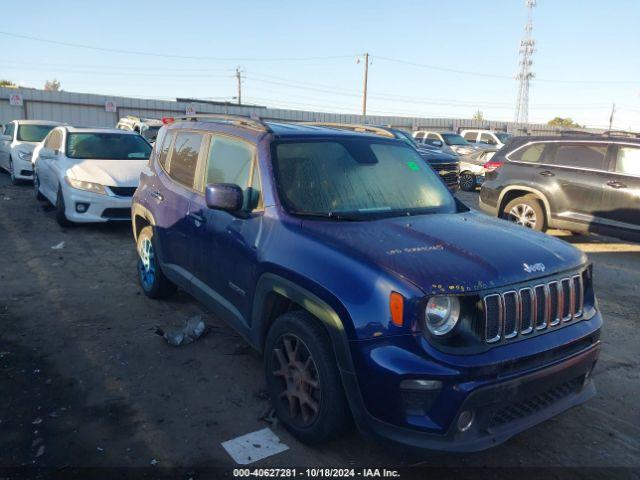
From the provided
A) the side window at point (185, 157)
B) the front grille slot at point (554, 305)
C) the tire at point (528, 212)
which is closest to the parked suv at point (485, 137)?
the tire at point (528, 212)

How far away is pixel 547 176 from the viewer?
8664 millimetres

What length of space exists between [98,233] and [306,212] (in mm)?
6392

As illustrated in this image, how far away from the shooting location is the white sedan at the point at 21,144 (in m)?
13.1

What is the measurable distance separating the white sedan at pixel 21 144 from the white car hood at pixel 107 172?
538 cm

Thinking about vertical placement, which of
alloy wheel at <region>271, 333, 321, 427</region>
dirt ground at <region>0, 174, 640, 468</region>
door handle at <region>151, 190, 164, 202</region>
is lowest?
dirt ground at <region>0, 174, 640, 468</region>

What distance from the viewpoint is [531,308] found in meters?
2.84

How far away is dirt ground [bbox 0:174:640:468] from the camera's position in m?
3.10

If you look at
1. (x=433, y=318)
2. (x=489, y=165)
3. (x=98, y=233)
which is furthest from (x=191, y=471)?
(x=489, y=165)

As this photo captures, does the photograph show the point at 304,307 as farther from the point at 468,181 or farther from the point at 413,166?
the point at 468,181

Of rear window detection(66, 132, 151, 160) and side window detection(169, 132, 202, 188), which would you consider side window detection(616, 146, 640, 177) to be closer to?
side window detection(169, 132, 202, 188)

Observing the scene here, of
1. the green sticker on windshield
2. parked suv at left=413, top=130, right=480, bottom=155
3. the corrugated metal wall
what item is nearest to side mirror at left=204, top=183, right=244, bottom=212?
the green sticker on windshield

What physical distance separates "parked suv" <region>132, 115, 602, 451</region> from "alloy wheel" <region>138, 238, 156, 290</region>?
1233mm

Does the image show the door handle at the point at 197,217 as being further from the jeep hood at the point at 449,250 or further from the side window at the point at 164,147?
the jeep hood at the point at 449,250

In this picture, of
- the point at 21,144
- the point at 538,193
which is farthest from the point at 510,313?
the point at 21,144
